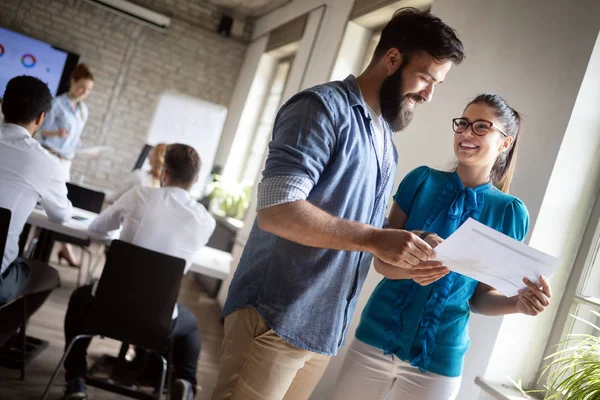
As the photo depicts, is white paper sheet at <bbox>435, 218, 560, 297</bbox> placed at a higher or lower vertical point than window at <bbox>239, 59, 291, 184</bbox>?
lower

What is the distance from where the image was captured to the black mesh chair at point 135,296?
8.53ft

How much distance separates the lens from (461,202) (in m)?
1.89

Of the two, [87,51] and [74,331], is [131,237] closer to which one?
[74,331]

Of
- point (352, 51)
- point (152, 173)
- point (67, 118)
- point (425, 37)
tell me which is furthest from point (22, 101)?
point (352, 51)

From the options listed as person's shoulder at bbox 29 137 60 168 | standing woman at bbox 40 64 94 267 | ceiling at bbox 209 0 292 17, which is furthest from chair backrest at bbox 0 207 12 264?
ceiling at bbox 209 0 292 17

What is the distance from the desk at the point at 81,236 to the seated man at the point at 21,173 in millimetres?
270

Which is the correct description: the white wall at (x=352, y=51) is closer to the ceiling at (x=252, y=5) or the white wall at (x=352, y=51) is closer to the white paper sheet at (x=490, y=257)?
the ceiling at (x=252, y=5)

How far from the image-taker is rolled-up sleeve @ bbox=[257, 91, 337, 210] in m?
1.35

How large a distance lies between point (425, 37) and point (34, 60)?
24.4 ft

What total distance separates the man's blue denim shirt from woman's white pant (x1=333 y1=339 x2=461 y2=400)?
0.32 metres

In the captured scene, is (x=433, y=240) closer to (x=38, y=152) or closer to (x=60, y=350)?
(x=38, y=152)

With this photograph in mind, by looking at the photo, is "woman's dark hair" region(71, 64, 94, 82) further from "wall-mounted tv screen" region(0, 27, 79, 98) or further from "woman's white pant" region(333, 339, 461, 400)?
"woman's white pant" region(333, 339, 461, 400)

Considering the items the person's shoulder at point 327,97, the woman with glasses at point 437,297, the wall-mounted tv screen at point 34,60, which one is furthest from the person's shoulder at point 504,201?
the wall-mounted tv screen at point 34,60

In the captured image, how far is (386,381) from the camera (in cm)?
185
